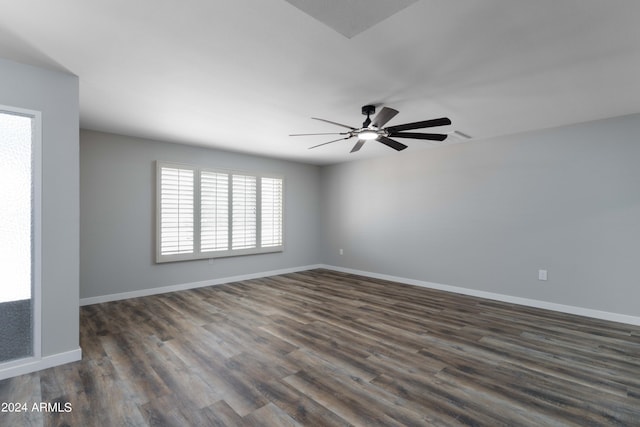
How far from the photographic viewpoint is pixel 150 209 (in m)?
4.78

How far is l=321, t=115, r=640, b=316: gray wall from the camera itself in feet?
12.0

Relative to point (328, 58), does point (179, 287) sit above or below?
below

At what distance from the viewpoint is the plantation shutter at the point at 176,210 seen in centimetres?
485

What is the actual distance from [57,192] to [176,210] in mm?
2387

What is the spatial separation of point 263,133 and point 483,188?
3.46 metres

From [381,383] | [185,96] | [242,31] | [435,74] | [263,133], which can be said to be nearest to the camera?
[242,31]

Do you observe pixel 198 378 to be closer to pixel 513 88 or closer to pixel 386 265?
pixel 513 88

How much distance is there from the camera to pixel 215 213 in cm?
541

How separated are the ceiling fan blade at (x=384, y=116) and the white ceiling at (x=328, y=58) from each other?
28cm

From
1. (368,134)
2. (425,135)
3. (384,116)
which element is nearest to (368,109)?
(368,134)

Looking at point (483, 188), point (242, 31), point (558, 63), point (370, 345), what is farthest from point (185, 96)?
point (483, 188)

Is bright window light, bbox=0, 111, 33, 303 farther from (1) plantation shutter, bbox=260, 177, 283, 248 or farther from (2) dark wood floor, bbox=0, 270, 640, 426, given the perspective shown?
(1) plantation shutter, bbox=260, 177, 283, 248

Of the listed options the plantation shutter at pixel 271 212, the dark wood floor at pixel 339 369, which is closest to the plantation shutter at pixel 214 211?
the plantation shutter at pixel 271 212

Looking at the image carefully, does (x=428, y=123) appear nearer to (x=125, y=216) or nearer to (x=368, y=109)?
(x=368, y=109)
